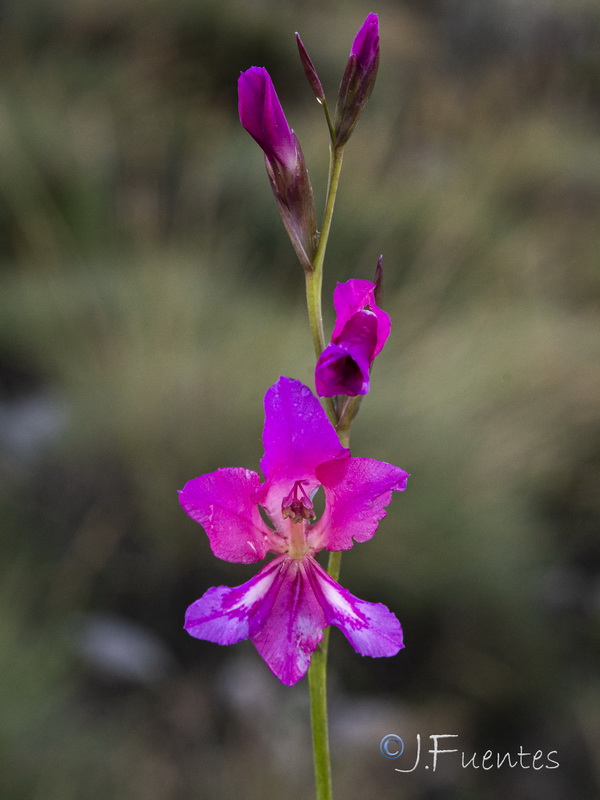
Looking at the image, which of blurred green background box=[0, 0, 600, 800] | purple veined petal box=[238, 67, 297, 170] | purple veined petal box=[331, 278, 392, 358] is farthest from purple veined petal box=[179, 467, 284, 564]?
blurred green background box=[0, 0, 600, 800]

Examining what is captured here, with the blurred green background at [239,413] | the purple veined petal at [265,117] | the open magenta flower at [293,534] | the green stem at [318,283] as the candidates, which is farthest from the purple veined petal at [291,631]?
the blurred green background at [239,413]

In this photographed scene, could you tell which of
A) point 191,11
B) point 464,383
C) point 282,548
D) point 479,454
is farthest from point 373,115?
point 282,548

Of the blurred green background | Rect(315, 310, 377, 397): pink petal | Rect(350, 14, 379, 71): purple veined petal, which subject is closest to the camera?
Rect(315, 310, 377, 397): pink petal

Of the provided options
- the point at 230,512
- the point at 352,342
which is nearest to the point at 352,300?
the point at 352,342

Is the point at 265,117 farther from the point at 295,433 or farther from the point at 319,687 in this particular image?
the point at 319,687

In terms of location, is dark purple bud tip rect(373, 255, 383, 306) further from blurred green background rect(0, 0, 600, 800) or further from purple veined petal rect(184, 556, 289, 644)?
blurred green background rect(0, 0, 600, 800)

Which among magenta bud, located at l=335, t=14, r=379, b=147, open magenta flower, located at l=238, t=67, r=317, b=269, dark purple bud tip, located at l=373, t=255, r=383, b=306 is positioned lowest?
dark purple bud tip, located at l=373, t=255, r=383, b=306

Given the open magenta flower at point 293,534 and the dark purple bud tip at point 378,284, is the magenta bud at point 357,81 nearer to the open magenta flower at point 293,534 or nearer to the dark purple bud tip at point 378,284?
the dark purple bud tip at point 378,284
